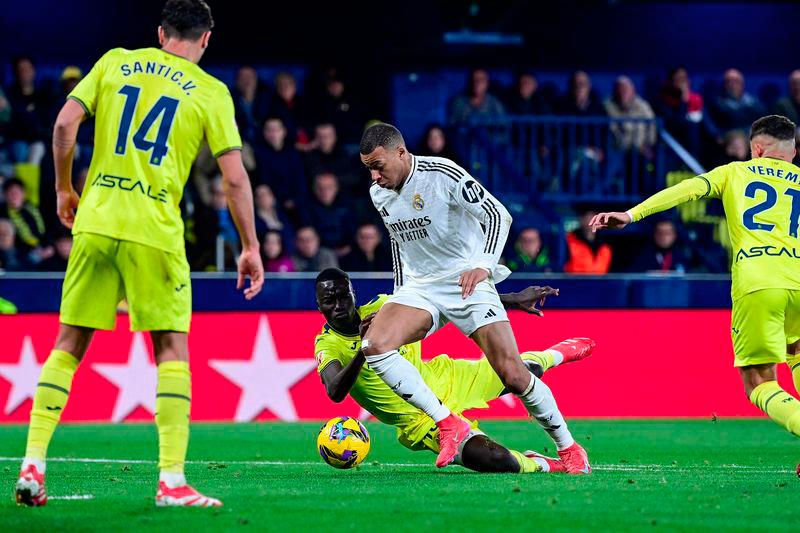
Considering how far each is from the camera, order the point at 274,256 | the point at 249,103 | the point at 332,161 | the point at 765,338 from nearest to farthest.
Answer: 1. the point at 765,338
2. the point at 274,256
3. the point at 332,161
4. the point at 249,103

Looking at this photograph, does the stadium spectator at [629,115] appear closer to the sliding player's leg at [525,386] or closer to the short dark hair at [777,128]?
the short dark hair at [777,128]

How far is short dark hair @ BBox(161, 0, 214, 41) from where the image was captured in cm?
596

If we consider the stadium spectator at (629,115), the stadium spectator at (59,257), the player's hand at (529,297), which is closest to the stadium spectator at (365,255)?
the stadium spectator at (59,257)

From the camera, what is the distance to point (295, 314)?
1327 cm

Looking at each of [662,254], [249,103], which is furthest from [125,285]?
[249,103]

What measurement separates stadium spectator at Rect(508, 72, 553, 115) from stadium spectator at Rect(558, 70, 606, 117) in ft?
0.73

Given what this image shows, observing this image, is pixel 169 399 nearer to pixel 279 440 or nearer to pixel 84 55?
pixel 279 440

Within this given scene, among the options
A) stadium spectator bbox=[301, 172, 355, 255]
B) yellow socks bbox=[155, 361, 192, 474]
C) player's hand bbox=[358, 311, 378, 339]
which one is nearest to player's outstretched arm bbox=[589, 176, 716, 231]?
player's hand bbox=[358, 311, 378, 339]

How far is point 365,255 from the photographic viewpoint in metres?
14.7

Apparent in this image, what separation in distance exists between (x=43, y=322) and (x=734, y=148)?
921 cm

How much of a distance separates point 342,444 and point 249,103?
939 centimetres

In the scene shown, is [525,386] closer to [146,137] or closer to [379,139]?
[379,139]

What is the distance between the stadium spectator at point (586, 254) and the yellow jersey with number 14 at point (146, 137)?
31.8 ft

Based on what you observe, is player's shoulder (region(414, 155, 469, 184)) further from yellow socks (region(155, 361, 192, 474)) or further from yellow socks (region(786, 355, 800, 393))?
yellow socks (region(155, 361, 192, 474))
